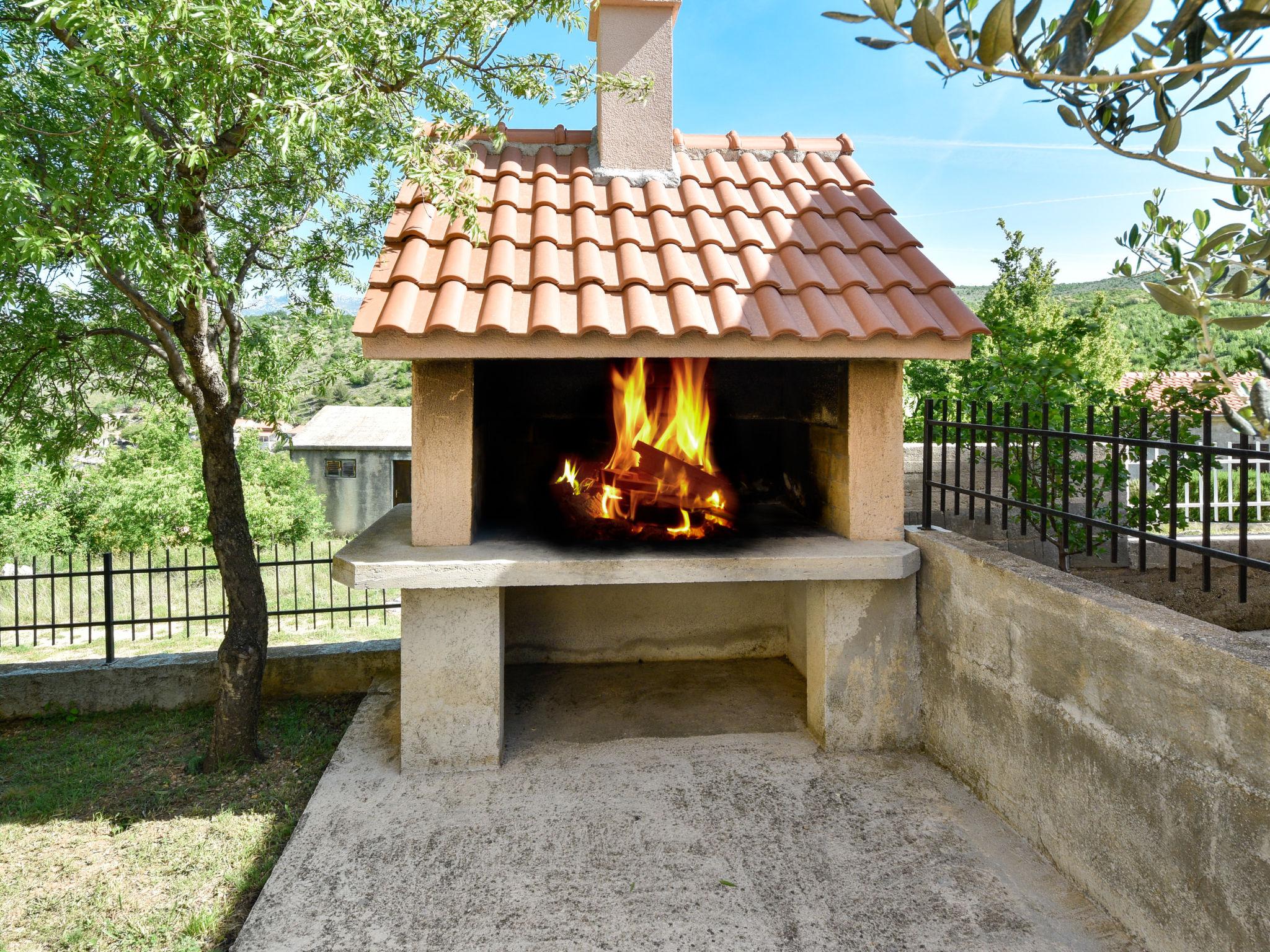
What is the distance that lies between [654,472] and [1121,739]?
9.34 feet

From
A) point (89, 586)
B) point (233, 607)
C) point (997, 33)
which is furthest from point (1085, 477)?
point (89, 586)

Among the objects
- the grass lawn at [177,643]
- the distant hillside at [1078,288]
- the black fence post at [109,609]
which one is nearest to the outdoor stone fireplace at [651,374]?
the black fence post at [109,609]

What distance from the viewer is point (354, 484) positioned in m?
26.8

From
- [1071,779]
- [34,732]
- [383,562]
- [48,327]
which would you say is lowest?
[34,732]

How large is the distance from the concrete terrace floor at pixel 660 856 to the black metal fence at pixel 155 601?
12.9ft

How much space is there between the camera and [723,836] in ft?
12.3

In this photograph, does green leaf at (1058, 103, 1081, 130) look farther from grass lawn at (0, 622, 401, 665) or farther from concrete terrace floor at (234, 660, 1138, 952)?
grass lawn at (0, 622, 401, 665)

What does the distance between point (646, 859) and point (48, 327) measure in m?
5.17

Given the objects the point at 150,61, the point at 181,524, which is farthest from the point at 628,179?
the point at 181,524

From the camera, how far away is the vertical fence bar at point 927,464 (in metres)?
4.78

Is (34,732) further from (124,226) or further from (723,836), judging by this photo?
(723,836)

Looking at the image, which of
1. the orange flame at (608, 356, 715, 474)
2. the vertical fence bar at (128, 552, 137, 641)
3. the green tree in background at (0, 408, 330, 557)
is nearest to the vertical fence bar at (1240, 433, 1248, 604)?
the orange flame at (608, 356, 715, 474)

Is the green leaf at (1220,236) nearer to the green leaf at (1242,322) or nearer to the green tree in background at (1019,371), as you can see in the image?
the green leaf at (1242,322)

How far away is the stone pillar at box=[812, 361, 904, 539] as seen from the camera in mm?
4559
